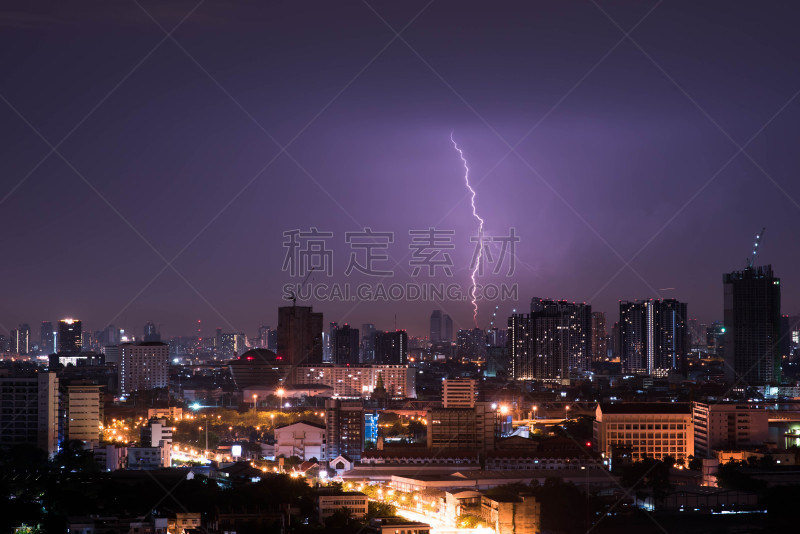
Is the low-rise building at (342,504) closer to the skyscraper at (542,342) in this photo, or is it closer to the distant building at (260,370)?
the distant building at (260,370)

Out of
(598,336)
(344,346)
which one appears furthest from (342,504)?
(598,336)

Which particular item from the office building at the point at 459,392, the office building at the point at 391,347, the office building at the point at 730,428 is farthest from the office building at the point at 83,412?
the office building at the point at 391,347

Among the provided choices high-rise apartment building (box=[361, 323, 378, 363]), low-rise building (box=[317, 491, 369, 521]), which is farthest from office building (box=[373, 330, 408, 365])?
low-rise building (box=[317, 491, 369, 521])

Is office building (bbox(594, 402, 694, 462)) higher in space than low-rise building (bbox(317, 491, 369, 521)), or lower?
higher

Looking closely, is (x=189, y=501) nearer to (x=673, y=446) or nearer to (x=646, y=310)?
(x=673, y=446)

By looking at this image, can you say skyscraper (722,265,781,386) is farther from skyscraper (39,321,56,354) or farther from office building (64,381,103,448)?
skyscraper (39,321,56,354)

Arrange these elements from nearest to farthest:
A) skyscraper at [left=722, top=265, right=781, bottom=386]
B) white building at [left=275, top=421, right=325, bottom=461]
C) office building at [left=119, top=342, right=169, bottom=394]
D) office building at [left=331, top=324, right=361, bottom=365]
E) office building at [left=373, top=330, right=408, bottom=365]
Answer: white building at [left=275, top=421, right=325, bottom=461]
skyscraper at [left=722, top=265, right=781, bottom=386]
office building at [left=119, top=342, right=169, bottom=394]
office building at [left=331, top=324, right=361, bottom=365]
office building at [left=373, top=330, right=408, bottom=365]
